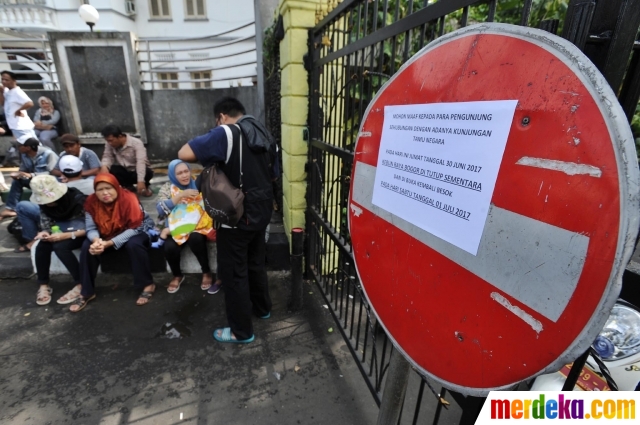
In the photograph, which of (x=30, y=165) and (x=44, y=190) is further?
(x=30, y=165)

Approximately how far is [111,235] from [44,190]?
72cm

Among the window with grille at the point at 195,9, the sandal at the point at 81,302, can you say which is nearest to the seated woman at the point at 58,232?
the sandal at the point at 81,302

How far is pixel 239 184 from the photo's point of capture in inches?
90.2

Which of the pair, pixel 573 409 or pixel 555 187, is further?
pixel 573 409

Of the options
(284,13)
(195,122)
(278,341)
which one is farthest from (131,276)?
(195,122)

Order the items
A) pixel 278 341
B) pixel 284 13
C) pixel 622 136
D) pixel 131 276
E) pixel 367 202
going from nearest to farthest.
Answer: pixel 622 136 → pixel 367 202 → pixel 278 341 → pixel 284 13 → pixel 131 276

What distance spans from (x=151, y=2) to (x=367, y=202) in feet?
57.7

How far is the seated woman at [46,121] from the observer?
21.8 ft

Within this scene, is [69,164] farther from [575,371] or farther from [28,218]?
[575,371]

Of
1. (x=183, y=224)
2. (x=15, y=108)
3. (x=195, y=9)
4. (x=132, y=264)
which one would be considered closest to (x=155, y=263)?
(x=132, y=264)

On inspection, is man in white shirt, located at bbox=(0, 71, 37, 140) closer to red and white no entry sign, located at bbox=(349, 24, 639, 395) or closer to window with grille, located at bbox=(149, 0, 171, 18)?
red and white no entry sign, located at bbox=(349, 24, 639, 395)

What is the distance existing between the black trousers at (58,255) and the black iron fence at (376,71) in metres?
2.38

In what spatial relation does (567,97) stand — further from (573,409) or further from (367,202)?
(573,409)

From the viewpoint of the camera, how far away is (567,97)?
21.5 inches
